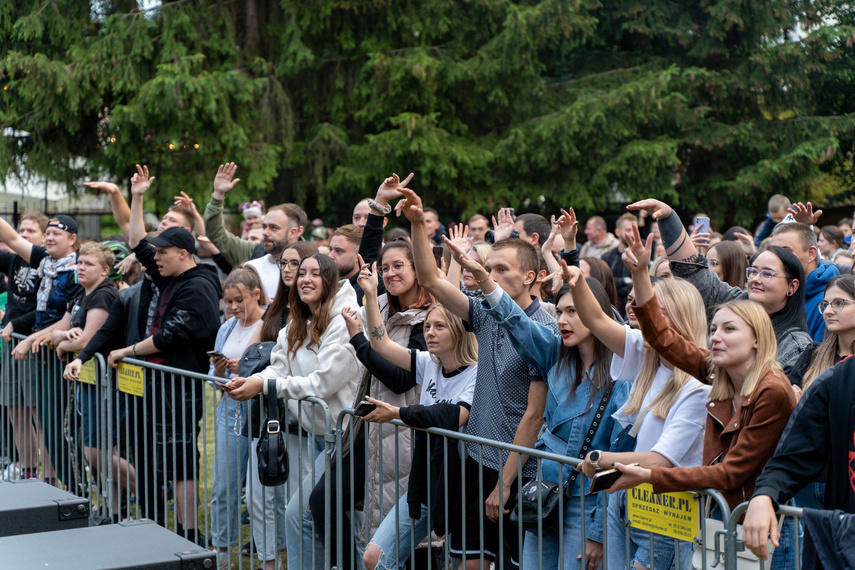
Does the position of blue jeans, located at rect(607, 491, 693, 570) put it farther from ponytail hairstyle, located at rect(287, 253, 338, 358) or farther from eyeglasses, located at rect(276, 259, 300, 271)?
eyeglasses, located at rect(276, 259, 300, 271)

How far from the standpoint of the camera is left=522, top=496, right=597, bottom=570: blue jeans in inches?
146

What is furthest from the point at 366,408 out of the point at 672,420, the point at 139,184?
the point at 139,184

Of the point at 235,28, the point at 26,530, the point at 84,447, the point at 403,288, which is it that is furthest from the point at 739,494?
the point at 235,28

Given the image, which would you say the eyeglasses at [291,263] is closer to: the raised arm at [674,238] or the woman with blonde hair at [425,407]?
the woman with blonde hair at [425,407]

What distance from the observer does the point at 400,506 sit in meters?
4.41

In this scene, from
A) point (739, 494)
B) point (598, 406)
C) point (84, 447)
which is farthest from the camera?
point (84, 447)

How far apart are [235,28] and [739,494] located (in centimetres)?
1688

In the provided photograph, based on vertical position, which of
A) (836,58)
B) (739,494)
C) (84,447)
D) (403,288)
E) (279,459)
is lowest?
(84,447)

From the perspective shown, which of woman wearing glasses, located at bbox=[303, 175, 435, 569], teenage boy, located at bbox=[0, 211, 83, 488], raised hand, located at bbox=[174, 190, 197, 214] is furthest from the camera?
raised hand, located at bbox=[174, 190, 197, 214]

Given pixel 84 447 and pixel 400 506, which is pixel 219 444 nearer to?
pixel 84 447

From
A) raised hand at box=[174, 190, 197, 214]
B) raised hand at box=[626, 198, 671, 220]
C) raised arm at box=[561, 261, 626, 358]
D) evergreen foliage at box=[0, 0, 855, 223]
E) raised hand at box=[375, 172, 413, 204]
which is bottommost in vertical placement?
raised arm at box=[561, 261, 626, 358]

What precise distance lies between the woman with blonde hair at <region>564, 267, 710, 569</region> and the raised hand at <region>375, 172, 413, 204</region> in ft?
4.31

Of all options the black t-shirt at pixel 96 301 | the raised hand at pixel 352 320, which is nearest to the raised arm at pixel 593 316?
the raised hand at pixel 352 320

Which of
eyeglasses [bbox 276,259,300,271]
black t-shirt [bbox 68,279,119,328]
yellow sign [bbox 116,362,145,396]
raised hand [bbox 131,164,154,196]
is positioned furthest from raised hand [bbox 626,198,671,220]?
black t-shirt [bbox 68,279,119,328]
